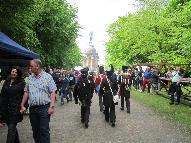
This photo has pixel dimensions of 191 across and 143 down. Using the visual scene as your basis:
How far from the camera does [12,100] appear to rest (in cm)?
827

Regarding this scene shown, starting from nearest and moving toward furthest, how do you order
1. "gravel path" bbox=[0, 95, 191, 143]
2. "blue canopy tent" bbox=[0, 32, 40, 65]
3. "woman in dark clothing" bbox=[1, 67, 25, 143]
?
1. "woman in dark clothing" bbox=[1, 67, 25, 143]
2. "gravel path" bbox=[0, 95, 191, 143]
3. "blue canopy tent" bbox=[0, 32, 40, 65]

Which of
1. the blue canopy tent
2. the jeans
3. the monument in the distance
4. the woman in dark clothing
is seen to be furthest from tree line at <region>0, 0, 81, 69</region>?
the monument in the distance

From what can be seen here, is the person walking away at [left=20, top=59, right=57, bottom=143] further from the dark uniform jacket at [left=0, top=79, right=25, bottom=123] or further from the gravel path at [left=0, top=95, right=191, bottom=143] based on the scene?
the gravel path at [left=0, top=95, right=191, bottom=143]

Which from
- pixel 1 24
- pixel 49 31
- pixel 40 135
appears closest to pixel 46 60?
pixel 49 31

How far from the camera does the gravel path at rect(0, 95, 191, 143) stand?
33.6 feet

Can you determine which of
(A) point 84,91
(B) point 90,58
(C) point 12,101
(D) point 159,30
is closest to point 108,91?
(A) point 84,91

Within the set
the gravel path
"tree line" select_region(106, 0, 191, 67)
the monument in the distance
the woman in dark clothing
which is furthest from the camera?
the monument in the distance

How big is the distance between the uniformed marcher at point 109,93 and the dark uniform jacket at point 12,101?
4.76 metres

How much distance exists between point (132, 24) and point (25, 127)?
3791 centimetres

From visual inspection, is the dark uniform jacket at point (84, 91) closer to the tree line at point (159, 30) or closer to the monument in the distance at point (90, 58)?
the tree line at point (159, 30)

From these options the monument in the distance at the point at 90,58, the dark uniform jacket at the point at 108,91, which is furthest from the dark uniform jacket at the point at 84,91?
the monument in the distance at the point at 90,58

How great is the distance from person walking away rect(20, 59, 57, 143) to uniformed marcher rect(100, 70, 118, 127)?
4.83m

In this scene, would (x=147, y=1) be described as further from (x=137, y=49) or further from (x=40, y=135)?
(x=40, y=135)

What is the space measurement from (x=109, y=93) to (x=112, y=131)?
5.25 feet
